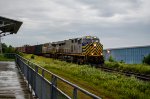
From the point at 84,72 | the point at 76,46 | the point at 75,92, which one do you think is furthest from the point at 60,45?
the point at 75,92

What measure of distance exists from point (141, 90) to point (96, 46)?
86.8ft

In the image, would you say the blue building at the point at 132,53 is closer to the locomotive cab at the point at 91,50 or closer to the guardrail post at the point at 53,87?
the locomotive cab at the point at 91,50

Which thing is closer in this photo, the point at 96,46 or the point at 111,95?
the point at 111,95

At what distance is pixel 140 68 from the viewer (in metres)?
34.4

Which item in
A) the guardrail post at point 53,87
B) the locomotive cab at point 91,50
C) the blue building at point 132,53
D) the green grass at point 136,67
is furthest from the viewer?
the blue building at point 132,53

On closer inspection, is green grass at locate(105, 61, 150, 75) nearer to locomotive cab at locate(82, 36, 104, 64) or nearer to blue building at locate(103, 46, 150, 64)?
locomotive cab at locate(82, 36, 104, 64)

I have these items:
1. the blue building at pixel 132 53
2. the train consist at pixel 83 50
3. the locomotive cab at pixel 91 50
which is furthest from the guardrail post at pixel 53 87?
the blue building at pixel 132 53

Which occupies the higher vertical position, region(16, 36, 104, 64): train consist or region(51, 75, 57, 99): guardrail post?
region(16, 36, 104, 64): train consist

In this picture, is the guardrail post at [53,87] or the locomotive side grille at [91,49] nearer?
the guardrail post at [53,87]

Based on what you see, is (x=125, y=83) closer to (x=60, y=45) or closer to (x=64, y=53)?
(x=64, y=53)

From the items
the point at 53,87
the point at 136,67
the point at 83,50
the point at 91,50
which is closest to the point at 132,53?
the point at 91,50

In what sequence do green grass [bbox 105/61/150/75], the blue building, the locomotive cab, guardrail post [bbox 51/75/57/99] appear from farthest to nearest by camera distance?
the blue building < the locomotive cab < green grass [bbox 105/61/150/75] < guardrail post [bbox 51/75/57/99]

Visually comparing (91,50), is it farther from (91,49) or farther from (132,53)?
(132,53)

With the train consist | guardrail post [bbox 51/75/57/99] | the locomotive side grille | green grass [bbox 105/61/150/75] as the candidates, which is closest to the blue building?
the train consist
